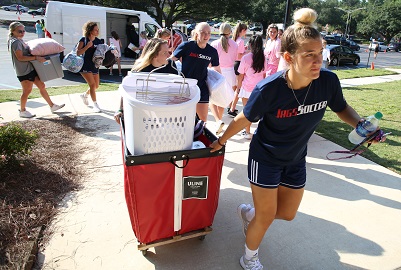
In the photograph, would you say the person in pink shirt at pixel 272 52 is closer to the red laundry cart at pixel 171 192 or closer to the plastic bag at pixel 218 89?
the plastic bag at pixel 218 89

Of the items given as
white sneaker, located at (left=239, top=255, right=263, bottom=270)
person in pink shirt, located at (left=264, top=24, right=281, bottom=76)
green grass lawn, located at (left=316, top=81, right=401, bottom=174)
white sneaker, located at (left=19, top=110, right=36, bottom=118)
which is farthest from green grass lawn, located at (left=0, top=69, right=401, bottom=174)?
white sneaker, located at (left=239, top=255, right=263, bottom=270)

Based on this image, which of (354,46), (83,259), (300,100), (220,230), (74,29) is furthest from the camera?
(354,46)

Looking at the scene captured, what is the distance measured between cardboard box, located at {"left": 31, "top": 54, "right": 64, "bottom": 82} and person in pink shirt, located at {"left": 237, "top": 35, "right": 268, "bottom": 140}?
3.35 metres

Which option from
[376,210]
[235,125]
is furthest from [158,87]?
[376,210]

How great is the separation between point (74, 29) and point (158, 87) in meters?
11.4

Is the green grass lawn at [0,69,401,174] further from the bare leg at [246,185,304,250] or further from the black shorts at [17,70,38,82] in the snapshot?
the bare leg at [246,185,304,250]

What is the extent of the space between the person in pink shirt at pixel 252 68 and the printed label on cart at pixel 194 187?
2.97 m

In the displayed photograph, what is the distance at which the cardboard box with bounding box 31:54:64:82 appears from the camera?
5.42 metres

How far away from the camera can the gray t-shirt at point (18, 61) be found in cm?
518

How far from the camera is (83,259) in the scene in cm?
244

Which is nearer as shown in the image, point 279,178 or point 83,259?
point 279,178

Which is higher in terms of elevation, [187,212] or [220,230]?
[187,212]

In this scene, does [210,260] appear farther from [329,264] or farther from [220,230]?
[329,264]

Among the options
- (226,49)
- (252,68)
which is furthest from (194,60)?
(226,49)
